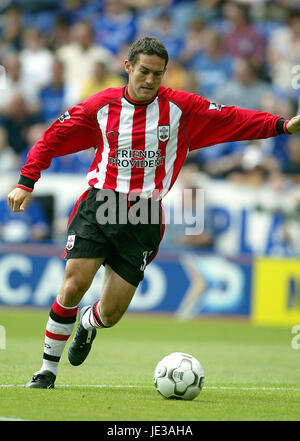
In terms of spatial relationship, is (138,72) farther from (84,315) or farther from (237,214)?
(237,214)

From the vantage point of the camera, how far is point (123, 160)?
235 inches

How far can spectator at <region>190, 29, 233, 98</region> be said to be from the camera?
15.3 meters

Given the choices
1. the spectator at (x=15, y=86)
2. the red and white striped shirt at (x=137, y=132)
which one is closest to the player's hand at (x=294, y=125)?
the red and white striped shirt at (x=137, y=132)

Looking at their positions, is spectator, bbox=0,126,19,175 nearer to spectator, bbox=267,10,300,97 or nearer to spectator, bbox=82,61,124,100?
spectator, bbox=82,61,124,100

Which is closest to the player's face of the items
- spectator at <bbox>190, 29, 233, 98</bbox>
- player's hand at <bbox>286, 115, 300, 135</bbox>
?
player's hand at <bbox>286, 115, 300, 135</bbox>

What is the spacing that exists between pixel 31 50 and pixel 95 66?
2.09 metres

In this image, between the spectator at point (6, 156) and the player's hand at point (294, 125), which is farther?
the spectator at point (6, 156)

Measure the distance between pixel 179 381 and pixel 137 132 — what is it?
6.02ft

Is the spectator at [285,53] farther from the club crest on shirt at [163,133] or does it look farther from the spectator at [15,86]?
the club crest on shirt at [163,133]

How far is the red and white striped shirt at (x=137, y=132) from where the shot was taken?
596 cm

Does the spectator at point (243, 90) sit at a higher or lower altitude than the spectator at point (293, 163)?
higher

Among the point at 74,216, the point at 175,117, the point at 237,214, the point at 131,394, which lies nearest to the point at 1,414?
the point at 131,394

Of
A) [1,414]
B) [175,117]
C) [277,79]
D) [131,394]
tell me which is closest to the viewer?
[1,414]

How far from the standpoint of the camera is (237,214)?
12656 millimetres
